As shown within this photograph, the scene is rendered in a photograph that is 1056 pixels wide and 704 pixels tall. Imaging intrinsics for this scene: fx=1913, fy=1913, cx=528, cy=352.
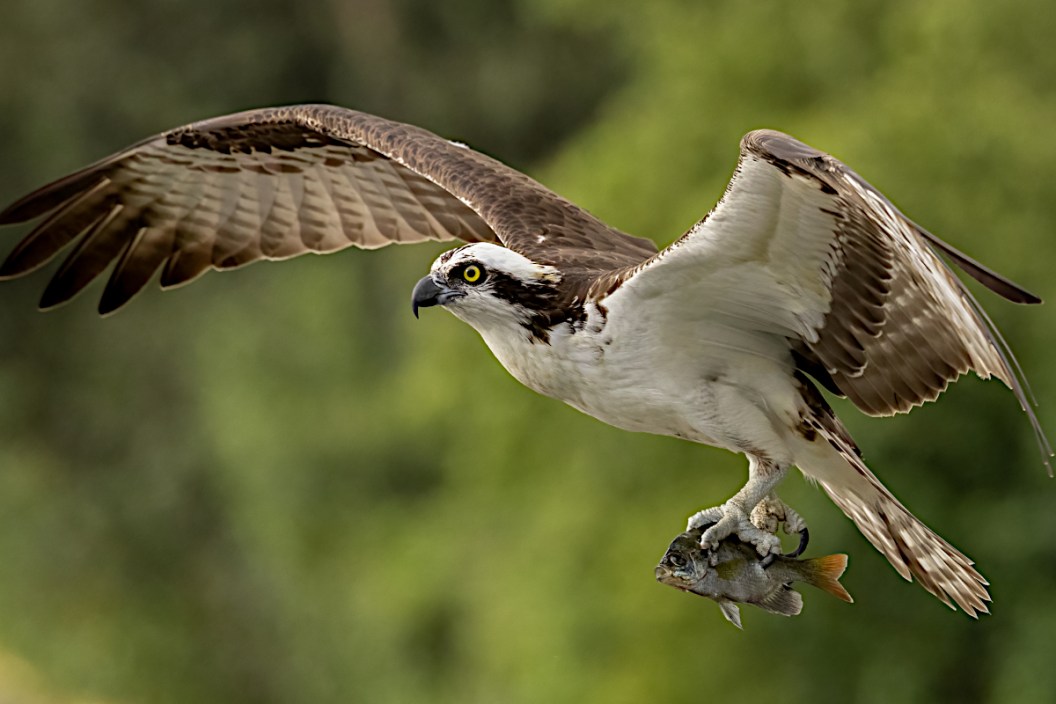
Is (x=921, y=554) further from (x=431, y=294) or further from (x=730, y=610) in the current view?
(x=431, y=294)

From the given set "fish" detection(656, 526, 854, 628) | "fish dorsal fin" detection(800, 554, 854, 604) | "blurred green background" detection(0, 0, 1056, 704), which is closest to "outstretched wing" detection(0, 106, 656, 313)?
"fish" detection(656, 526, 854, 628)

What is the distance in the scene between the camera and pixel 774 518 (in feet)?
21.2

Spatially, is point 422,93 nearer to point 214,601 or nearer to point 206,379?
point 206,379

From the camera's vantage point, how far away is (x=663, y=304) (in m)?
6.14

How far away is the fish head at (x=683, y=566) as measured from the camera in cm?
620

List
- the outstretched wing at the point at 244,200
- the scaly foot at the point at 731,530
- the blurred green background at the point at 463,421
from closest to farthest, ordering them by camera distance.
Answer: the scaly foot at the point at 731,530 < the outstretched wing at the point at 244,200 < the blurred green background at the point at 463,421

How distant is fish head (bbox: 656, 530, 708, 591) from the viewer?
6195 mm

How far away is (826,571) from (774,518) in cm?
37

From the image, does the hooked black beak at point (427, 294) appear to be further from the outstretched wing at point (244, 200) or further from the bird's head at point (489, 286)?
the outstretched wing at point (244, 200)

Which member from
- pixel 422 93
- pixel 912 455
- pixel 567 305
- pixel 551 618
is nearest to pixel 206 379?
pixel 422 93

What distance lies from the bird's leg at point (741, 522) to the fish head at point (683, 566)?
4 cm

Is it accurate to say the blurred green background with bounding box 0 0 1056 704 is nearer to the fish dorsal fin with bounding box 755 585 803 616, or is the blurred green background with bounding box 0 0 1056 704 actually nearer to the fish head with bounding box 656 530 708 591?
the fish dorsal fin with bounding box 755 585 803 616

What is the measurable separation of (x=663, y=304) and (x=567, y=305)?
32 centimetres

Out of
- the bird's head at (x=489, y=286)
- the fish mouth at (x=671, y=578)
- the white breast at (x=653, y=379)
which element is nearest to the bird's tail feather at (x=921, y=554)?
the white breast at (x=653, y=379)
